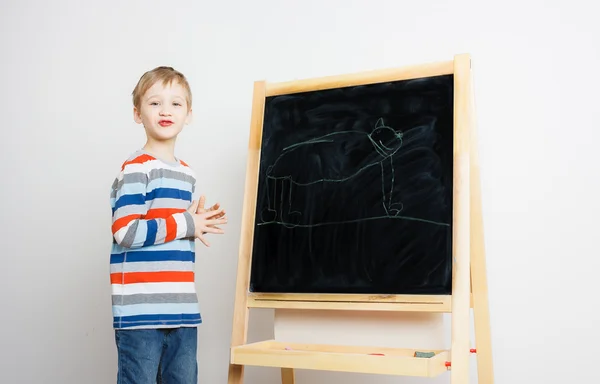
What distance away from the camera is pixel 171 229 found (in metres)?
1.96

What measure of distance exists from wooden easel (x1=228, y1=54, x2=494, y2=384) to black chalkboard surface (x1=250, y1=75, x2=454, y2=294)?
3 cm

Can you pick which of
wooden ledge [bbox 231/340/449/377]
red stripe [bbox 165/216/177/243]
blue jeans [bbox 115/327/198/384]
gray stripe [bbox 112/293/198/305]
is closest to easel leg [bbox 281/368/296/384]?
wooden ledge [bbox 231/340/449/377]

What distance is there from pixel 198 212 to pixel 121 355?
1.58 feet

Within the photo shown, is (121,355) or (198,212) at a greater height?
(198,212)

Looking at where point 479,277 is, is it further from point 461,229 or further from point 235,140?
point 235,140

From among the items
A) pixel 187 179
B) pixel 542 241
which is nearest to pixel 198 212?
pixel 187 179

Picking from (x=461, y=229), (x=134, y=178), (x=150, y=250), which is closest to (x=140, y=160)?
(x=134, y=178)

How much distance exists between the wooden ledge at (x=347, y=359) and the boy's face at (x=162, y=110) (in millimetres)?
699

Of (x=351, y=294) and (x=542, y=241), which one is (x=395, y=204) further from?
(x=542, y=241)

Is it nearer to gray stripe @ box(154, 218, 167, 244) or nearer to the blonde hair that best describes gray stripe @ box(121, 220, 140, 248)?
gray stripe @ box(154, 218, 167, 244)

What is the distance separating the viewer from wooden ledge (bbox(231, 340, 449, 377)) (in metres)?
1.74

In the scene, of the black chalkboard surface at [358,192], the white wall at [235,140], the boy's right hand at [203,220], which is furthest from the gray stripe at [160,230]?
the white wall at [235,140]

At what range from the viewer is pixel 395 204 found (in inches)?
80.8

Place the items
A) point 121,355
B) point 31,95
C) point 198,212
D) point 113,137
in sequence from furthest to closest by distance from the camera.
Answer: point 31,95
point 113,137
point 198,212
point 121,355
